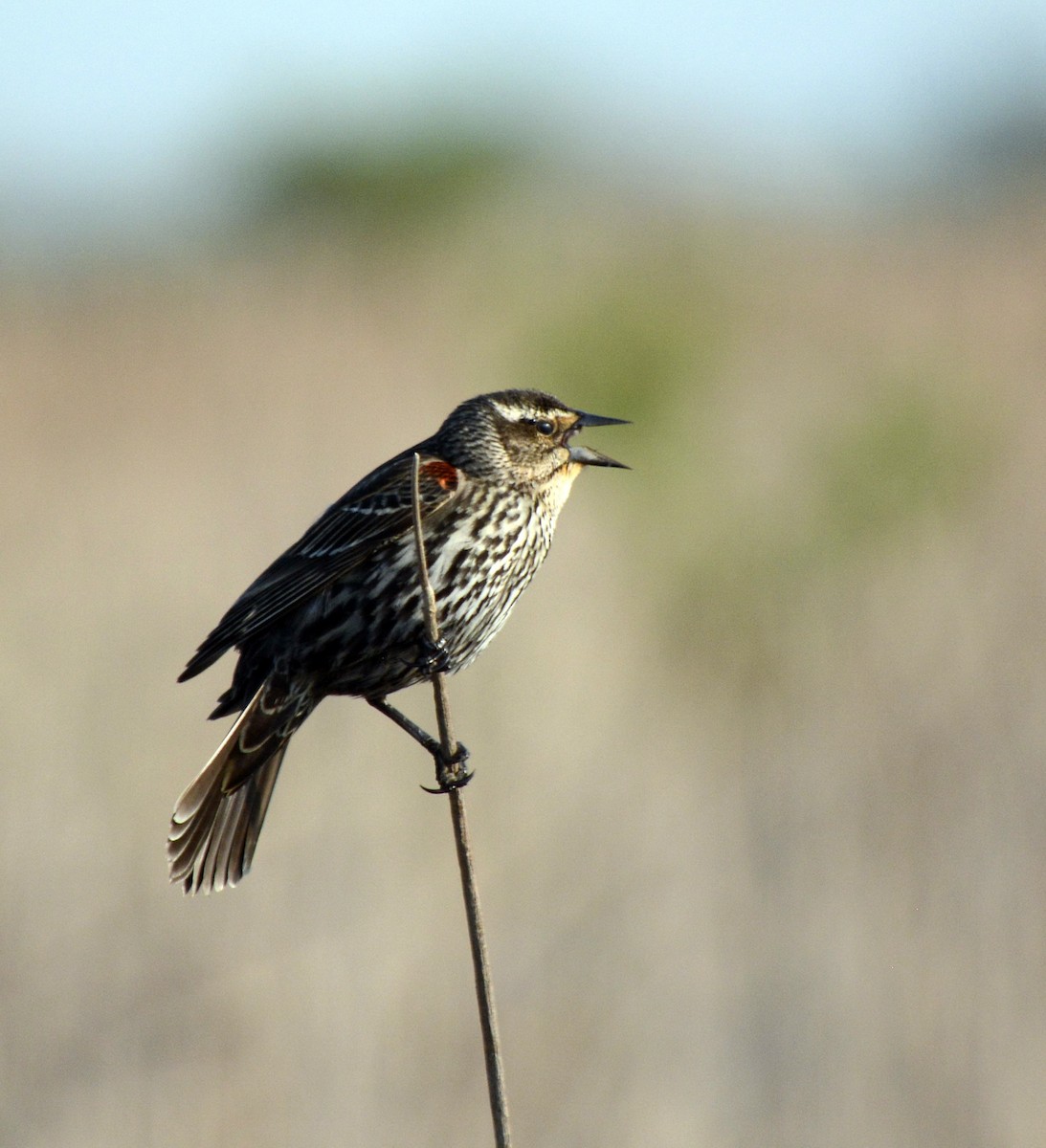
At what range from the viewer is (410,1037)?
531 centimetres

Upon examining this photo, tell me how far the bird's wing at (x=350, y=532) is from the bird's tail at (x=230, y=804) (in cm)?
19

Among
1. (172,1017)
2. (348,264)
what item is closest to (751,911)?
(172,1017)

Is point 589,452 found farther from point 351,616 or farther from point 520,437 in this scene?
point 351,616

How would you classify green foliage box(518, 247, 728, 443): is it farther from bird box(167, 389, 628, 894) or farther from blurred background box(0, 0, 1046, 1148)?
bird box(167, 389, 628, 894)

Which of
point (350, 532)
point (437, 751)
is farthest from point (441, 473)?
point (437, 751)

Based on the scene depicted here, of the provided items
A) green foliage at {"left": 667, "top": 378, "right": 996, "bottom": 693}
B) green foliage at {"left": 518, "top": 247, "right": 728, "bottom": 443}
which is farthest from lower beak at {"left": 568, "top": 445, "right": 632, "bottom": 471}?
green foliage at {"left": 518, "top": 247, "right": 728, "bottom": 443}

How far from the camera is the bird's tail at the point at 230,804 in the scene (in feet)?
11.4

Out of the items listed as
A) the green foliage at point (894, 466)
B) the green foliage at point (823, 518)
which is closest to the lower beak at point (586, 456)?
the green foliage at point (823, 518)

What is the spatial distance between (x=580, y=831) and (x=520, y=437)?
2.21 meters

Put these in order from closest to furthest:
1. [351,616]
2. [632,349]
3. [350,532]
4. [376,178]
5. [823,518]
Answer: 1. [351,616]
2. [350,532]
3. [823,518]
4. [632,349]
5. [376,178]

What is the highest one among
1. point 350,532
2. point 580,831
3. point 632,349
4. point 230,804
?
point 632,349

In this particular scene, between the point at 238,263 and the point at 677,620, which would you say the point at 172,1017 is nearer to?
the point at 677,620

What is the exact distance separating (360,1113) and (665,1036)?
1.00 m

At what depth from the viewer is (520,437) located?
3947 millimetres
